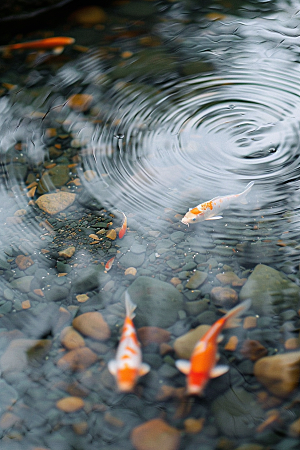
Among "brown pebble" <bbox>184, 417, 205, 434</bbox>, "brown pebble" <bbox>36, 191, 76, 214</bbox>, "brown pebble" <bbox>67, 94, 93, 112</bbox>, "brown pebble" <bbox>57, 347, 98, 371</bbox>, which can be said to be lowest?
"brown pebble" <bbox>184, 417, 205, 434</bbox>

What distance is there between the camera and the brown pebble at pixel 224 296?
2678 millimetres

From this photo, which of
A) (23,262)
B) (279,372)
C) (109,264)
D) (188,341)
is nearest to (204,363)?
(188,341)

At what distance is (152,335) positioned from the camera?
101 inches

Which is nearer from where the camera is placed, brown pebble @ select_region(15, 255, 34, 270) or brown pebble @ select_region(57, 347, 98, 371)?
brown pebble @ select_region(57, 347, 98, 371)

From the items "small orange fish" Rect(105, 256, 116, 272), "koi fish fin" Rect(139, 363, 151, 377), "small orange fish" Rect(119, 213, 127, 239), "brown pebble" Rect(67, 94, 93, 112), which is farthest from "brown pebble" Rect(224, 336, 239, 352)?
"brown pebble" Rect(67, 94, 93, 112)

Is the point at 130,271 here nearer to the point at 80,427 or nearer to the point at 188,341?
the point at 188,341

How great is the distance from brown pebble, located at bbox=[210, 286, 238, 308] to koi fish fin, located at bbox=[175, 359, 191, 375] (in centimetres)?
49

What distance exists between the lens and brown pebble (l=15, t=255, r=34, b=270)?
302cm

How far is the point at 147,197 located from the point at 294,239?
126cm

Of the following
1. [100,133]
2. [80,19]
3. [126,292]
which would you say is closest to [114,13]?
[80,19]

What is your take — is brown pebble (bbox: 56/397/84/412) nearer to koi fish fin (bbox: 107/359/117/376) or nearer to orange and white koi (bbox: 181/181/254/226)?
koi fish fin (bbox: 107/359/117/376)

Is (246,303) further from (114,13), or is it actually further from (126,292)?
(114,13)

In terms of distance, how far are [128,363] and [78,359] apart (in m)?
0.34

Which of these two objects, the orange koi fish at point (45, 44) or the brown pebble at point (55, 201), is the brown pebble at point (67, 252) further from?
the orange koi fish at point (45, 44)
